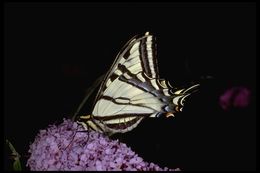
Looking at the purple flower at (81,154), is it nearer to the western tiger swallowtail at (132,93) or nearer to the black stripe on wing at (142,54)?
the western tiger swallowtail at (132,93)

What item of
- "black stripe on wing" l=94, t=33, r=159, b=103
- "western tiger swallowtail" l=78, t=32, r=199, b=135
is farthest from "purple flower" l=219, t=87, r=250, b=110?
"black stripe on wing" l=94, t=33, r=159, b=103

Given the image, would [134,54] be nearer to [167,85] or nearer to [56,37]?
[167,85]

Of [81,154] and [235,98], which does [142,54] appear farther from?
[235,98]

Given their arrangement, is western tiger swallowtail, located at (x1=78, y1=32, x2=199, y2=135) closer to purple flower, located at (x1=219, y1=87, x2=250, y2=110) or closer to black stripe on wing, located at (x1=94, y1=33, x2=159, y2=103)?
black stripe on wing, located at (x1=94, y1=33, x2=159, y2=103)

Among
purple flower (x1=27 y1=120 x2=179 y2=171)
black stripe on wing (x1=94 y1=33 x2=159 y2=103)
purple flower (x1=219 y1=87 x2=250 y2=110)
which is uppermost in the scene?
black stripe on wing (x1=94 y1=33 x2=159 y2=103)

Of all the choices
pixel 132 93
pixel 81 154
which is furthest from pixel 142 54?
pixel 81 154

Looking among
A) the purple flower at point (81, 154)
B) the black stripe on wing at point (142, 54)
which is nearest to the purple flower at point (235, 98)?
the black stripe on wing at point (142, 54)

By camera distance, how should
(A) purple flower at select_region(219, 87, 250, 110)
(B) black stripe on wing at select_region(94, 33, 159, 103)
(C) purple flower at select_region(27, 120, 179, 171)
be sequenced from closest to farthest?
(C) purple flower at select_region(27, 120, 179, 171) → (B) black stripe on wing at select_region(94, 33, 159, 103) → (A) purple flower at select_region(219, 87, 250, 110)
